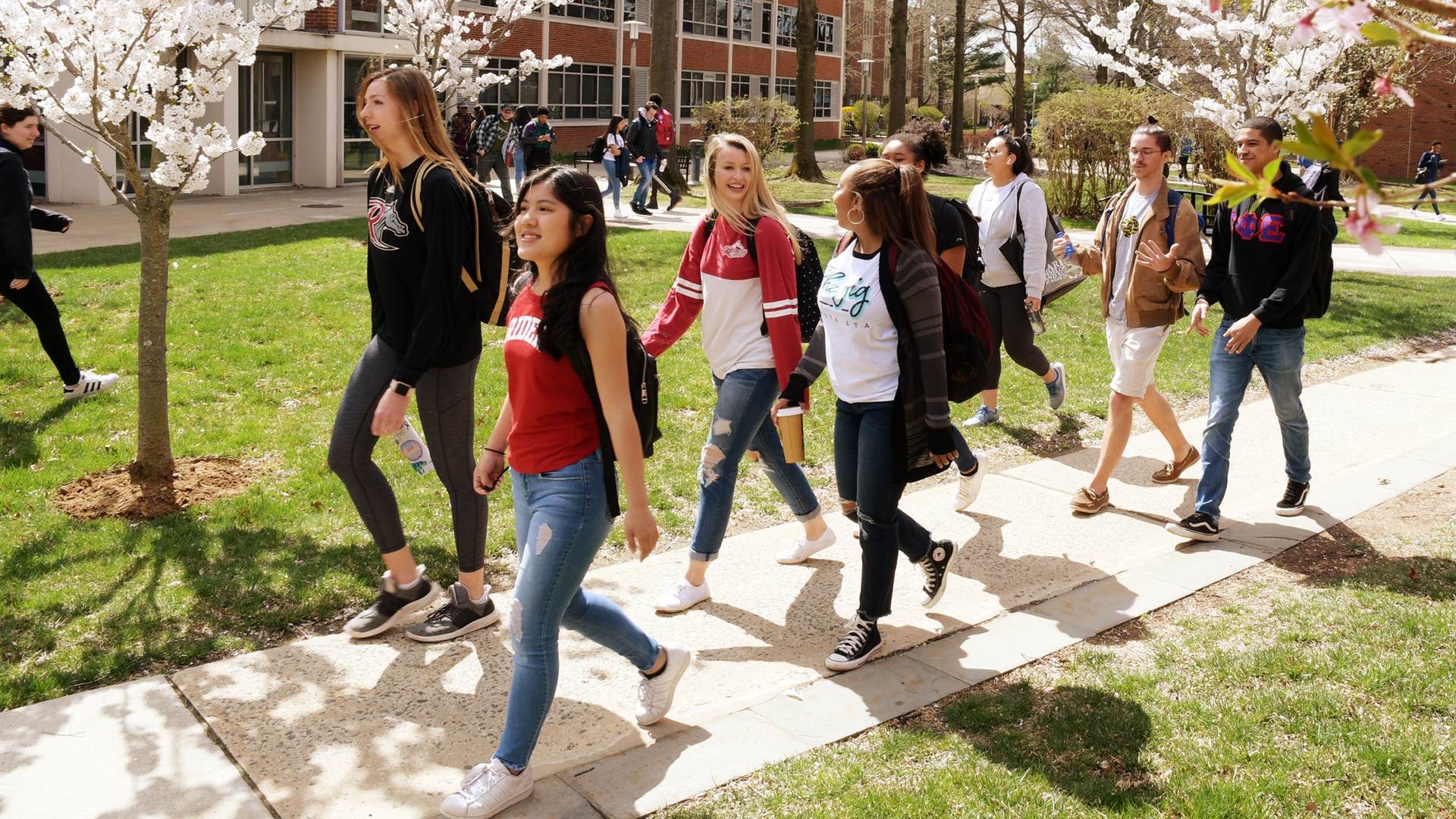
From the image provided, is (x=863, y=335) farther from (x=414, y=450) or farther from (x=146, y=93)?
Answer: (x=146, y=93)

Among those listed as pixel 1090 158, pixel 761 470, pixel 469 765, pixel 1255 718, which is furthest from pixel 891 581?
pixel 1090 158

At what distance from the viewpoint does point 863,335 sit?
13.8 feet

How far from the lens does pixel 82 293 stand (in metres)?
9.97

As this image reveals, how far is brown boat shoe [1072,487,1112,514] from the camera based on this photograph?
6145mm

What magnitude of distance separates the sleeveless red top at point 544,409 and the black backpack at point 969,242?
3024 mm

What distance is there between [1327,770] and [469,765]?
8.65 feet

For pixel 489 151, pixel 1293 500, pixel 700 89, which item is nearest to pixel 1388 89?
pixel 1293 500

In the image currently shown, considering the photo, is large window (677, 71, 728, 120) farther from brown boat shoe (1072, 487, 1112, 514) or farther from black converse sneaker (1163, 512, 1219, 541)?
black converse sneaker (1163, 512, 1219, 541)

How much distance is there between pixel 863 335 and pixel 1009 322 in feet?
10.9

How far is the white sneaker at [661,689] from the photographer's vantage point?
3.86 metres

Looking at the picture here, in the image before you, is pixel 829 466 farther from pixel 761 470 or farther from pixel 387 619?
pixel 387 619

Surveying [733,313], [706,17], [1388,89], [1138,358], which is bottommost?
[1138,358]

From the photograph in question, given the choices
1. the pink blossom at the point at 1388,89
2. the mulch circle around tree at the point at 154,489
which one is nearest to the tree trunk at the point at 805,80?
the mulch circle around tree at the point at 154,489

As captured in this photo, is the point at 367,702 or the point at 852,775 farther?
the point at 367,702
